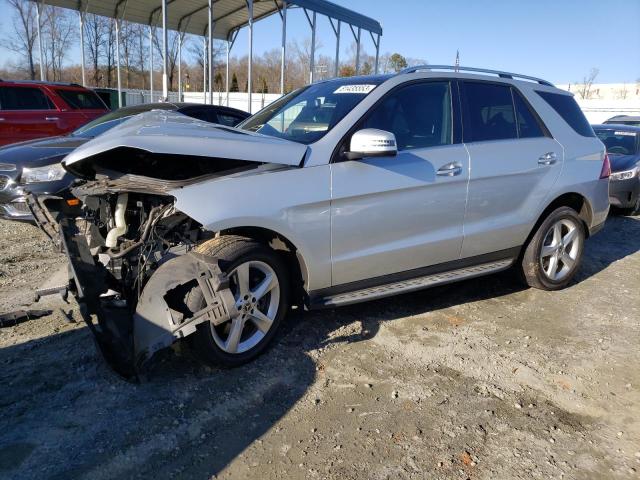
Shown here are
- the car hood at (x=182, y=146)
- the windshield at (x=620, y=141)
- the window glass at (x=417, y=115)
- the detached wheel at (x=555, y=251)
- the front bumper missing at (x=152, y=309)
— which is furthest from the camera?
the windshield at (x=620, y=141)

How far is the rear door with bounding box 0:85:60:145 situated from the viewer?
31.6ft

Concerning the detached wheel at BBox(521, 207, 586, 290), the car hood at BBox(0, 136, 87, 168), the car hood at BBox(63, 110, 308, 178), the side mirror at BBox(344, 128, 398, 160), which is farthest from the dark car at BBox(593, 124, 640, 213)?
the car hood at BBox(0, 136, 87, 168)

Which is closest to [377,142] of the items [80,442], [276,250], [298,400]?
[276,250]

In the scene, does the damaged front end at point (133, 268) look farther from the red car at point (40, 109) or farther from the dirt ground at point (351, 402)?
the red car at point (40, 109)

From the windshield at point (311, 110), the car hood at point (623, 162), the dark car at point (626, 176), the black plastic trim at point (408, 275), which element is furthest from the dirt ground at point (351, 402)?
the car hood at point (623, 162)

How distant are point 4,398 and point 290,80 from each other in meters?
51.2

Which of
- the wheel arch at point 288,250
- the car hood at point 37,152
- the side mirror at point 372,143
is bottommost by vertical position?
the wheel arch at point 288,250

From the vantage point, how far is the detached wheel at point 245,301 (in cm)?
307

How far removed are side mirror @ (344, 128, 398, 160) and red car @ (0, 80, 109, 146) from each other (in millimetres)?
8699

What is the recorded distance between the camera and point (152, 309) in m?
2.96

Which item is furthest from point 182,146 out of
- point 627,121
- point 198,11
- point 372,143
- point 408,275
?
point 198,11

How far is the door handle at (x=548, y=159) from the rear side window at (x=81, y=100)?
9041 millimetres

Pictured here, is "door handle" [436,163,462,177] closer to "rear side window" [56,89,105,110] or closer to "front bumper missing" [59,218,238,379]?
"front bumper missing" [59,218,238,379]

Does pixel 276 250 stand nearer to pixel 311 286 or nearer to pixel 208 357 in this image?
pixel 311 286
